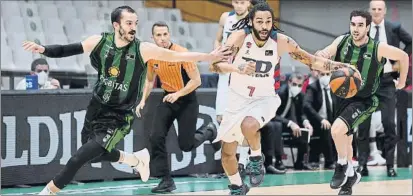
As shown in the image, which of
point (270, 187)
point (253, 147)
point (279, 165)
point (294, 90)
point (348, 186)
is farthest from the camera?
point (294, 90)

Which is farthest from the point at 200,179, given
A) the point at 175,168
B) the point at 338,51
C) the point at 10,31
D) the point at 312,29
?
the point at 312,29

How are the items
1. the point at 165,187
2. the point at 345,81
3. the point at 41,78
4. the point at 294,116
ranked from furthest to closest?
the point at 294,116, the point at 41,78, the point at 165,187, the point at 345,81

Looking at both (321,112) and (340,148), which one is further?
(321,112)

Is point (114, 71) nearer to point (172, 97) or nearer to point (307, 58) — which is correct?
point (172, 97)

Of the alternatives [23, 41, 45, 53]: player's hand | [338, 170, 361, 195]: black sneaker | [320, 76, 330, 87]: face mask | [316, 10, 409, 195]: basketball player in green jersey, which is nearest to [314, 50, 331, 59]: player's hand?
[316, 10, 409, 195]: basketball player in green jersey

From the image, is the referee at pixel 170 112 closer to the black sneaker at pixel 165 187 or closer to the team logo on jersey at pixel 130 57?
the black sneaker at pixel 165 187

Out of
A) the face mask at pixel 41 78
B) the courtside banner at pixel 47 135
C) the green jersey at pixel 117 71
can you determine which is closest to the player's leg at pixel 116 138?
the green jersey at pixel 117 71

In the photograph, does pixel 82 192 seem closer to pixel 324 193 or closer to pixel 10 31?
pixel 324 193

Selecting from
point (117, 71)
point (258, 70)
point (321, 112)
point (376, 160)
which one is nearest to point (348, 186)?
point (258, 70)

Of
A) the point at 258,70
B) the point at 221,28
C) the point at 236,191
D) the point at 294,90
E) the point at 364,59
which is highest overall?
the point at 221,28

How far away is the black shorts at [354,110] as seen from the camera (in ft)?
32.6

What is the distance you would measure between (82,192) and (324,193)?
284 centimetres

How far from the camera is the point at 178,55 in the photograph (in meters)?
8.77

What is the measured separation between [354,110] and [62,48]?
3.34m
